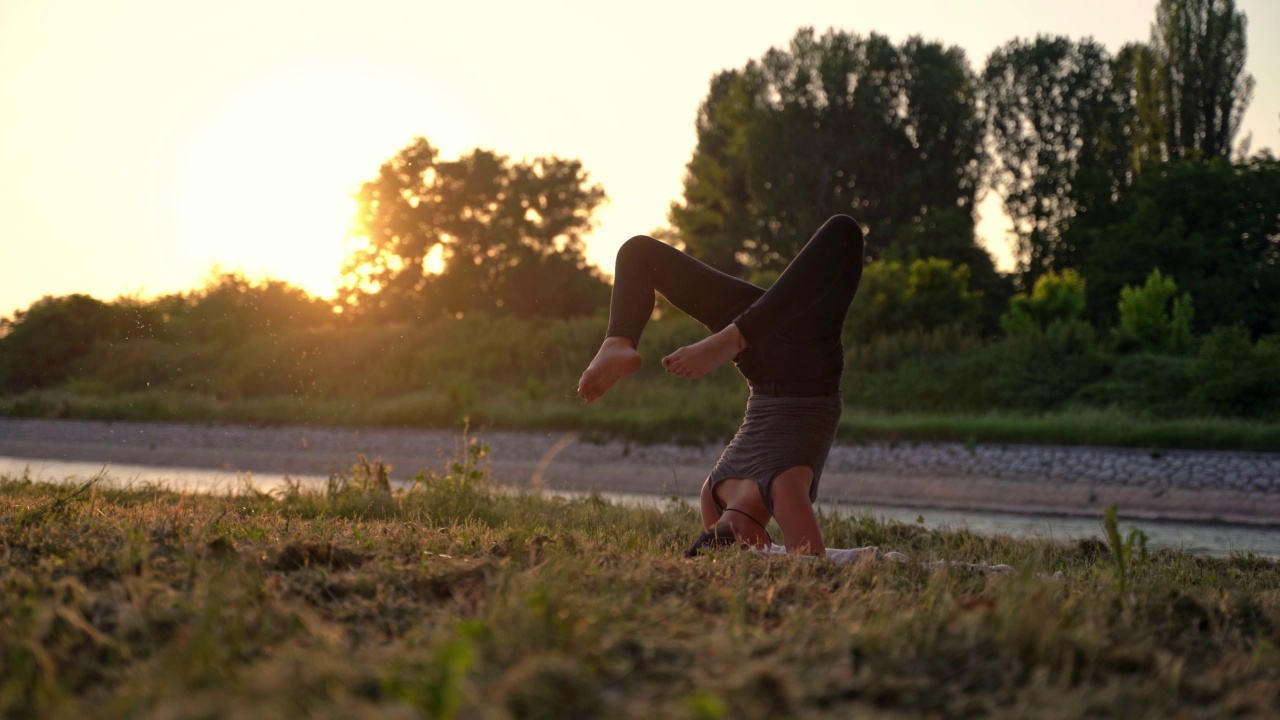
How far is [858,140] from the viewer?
163 ft

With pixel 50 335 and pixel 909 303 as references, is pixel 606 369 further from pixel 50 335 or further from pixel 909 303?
pixel 50 335

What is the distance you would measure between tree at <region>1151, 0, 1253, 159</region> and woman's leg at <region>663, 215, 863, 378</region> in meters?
45.0

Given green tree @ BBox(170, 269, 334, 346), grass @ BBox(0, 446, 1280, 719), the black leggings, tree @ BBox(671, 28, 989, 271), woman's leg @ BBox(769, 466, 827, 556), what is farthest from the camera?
tree @ BBox(671, 28, 989, 271)

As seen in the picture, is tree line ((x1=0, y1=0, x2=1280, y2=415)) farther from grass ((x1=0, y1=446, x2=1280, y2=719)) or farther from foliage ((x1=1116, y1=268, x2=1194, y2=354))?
grass ((x1=0, y1=446, x2=1280, y2=719))

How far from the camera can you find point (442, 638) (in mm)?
2328

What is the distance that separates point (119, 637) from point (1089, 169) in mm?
52267

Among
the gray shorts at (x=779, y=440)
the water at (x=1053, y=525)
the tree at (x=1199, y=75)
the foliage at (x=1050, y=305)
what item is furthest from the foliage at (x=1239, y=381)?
the tree at (x=1199, y=75)

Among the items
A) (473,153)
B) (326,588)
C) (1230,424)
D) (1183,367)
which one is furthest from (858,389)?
(473,153)

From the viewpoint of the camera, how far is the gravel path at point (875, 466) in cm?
1437

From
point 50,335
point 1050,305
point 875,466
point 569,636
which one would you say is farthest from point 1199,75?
point 569,636

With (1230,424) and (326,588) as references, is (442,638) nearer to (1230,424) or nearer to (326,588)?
(326,588)

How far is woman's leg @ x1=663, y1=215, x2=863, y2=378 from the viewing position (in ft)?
13.5

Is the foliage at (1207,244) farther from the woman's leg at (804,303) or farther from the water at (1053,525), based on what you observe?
the woman's leg at (804,303)

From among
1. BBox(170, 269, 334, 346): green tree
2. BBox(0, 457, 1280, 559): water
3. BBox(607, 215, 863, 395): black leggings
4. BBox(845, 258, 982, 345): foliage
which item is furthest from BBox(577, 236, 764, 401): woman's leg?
BBox(170, 269, 334, 346): green tree
